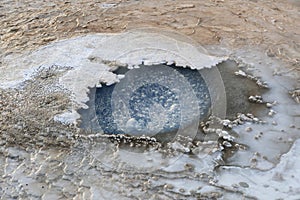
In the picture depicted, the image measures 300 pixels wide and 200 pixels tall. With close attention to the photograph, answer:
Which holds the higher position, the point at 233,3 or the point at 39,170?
the point at 233,3

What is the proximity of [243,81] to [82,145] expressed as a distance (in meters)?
1.19

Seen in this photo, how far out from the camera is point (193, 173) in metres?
2.31

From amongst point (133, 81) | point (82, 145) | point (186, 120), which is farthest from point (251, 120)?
point (82, 145)

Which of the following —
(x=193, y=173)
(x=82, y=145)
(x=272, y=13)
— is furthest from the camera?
(x=272, y=13)

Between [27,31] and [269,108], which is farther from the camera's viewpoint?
[27,31]

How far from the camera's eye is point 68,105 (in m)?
2.79

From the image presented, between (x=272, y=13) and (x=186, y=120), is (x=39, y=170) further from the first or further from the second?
(x=272, y=13)

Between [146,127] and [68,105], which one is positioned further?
[68,105]

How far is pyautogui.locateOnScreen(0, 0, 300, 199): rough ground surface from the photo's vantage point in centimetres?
223

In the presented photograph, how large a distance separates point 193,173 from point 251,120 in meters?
0.57

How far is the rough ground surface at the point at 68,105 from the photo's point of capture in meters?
2.23

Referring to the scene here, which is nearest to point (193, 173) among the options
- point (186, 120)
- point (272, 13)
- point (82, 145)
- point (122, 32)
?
point (186, 120)

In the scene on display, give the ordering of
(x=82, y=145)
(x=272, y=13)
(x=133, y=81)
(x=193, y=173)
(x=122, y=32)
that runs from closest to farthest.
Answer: (x=193, y=173) < (x=82, y=145) < (x=133, y=81) < (x=122, y=32) < (x=272, y=13)

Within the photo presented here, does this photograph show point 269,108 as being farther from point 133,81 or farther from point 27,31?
point 27,31
